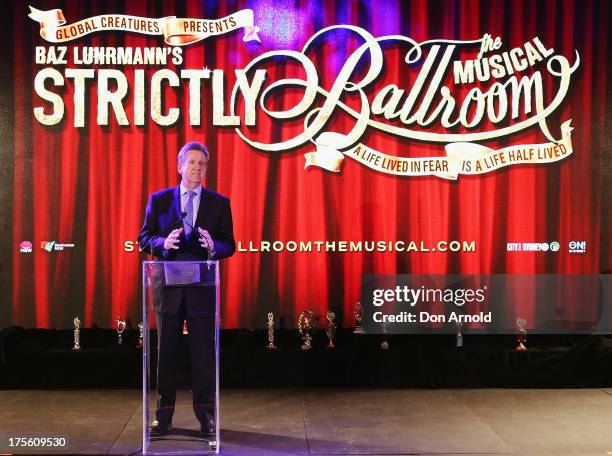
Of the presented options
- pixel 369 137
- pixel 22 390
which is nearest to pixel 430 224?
pixel 369 137

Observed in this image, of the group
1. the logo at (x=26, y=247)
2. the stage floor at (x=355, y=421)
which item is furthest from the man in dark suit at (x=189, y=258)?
the logo at (x=26, y=247)

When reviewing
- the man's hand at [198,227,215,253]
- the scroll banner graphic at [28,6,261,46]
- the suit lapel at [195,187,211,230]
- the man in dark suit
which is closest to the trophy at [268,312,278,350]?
the man in dark suit

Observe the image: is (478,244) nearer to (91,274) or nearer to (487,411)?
(487,411)

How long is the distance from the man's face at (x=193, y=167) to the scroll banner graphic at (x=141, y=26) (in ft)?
6.75

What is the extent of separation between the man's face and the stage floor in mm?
1301

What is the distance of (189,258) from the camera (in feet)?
15.4

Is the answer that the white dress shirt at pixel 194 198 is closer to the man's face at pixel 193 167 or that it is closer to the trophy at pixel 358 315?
the man's face at pixel 193 167

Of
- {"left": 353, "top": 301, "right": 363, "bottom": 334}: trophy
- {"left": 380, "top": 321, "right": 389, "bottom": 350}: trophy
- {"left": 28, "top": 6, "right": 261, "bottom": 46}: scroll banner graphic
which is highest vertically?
{"left": 28, "top": 6, "right": 261, "bottom": 46}: scroll banner graphic

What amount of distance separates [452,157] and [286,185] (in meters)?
1.33

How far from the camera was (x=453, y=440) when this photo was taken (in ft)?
15.3

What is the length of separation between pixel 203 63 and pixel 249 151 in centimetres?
78

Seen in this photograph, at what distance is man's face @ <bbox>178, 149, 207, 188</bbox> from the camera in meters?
4.62

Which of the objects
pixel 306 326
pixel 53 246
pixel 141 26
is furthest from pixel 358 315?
pixel 141 26

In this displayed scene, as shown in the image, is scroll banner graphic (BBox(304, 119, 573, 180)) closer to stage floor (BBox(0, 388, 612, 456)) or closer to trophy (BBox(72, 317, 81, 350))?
stage floor (BBox(0, 388, 612, 456))
